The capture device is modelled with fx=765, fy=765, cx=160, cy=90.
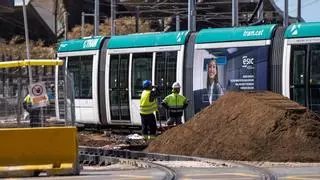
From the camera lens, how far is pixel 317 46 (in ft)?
75.4

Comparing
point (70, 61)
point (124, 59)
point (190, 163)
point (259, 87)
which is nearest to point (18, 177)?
point (190, 163)

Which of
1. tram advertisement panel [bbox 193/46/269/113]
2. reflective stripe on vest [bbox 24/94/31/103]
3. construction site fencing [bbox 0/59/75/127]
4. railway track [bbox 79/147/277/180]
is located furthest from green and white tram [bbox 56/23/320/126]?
reflective stripe on vest [bbox 24/94/31/103]

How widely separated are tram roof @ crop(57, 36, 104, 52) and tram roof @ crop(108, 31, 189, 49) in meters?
0.64

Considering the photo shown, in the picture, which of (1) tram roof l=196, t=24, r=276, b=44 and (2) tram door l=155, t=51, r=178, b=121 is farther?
(2) tram door l=155, t=51, r=178, b=121

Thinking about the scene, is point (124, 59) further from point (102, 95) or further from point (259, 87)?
point (259, 87)

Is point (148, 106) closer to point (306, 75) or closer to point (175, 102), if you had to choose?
point (175, 102)

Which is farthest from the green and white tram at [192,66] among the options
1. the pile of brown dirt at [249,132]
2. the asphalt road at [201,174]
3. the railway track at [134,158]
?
the asphalt road at [201,174]

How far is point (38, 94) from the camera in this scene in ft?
51.5

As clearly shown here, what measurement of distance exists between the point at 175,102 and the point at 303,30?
4.47 metres

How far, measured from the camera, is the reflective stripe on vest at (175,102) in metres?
23.4

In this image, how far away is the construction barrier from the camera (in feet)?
50.8

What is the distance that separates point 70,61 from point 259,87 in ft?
28.8

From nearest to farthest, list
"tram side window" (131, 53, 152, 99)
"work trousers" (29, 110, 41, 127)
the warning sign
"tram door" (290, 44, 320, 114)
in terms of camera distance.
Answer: the warning sign, "work trousers" (29, 110, 41, 127), "tram door" (290, 44, 320, 114), "tram side window" (131, 53, 152, 99)

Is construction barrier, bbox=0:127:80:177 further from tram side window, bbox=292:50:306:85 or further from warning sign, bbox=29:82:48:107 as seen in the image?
tram side window, bbox=292:50:306:85
